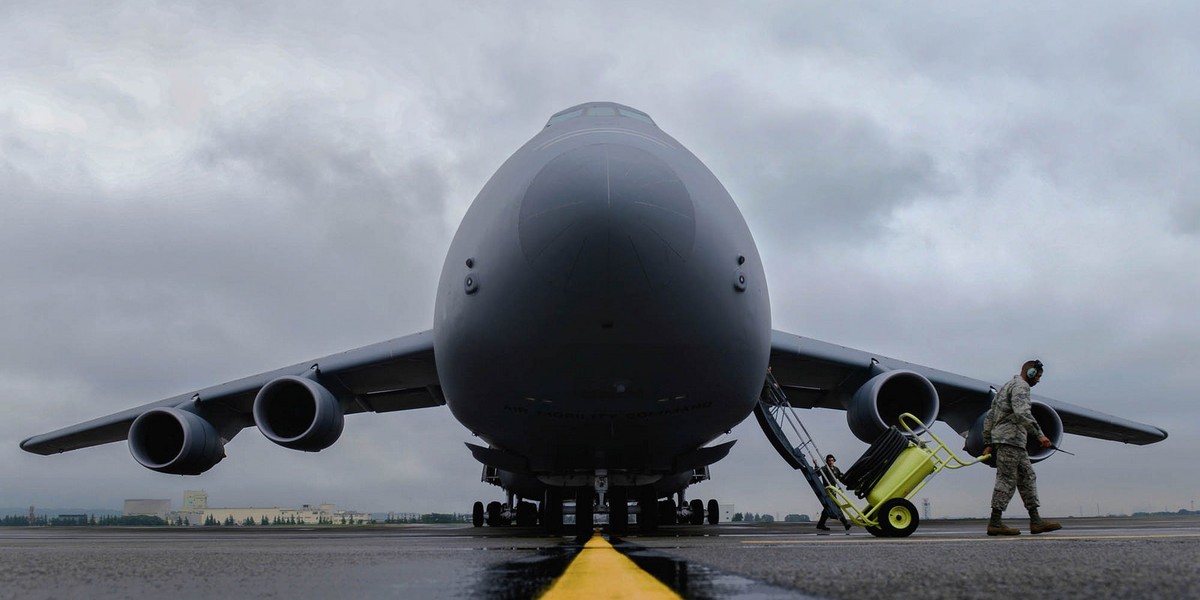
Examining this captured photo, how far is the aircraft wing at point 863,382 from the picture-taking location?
10.5 m

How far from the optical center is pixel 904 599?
171 cm

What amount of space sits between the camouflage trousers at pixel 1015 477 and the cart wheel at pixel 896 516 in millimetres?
550

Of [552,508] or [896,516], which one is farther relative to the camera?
[552,508]

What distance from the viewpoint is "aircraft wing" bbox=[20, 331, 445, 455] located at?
10461mm

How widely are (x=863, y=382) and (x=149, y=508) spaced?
1433cm

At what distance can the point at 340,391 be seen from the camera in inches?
436

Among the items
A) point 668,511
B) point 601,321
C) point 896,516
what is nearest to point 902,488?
point 896,516

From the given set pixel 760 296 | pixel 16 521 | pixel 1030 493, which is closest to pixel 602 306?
pixel 760 296

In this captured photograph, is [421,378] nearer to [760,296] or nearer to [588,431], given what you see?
[588,431]

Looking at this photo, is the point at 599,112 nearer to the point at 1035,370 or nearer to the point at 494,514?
the point at 1035,370

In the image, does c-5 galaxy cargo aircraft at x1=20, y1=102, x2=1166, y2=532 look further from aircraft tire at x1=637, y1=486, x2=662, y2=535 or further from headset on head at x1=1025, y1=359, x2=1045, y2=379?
headset on head at x1=1025, y1=359, x2=1045, y2=379

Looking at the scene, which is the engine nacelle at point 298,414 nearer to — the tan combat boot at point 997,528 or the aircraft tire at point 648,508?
the aircraft tire at point 648,508

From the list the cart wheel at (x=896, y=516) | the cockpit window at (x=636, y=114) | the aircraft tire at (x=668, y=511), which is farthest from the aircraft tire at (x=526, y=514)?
the cart wheel at (x=896, y=516)

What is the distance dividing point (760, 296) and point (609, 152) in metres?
1.77
